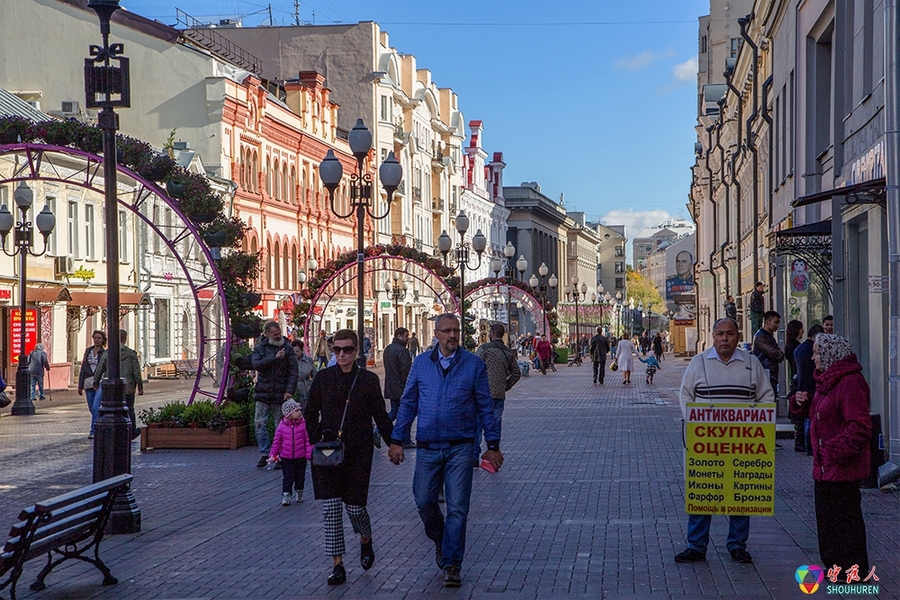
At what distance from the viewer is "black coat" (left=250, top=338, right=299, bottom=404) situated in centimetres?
1555

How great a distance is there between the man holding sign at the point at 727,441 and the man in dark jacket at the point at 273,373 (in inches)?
282

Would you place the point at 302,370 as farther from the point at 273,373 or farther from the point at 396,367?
the point at 396,367

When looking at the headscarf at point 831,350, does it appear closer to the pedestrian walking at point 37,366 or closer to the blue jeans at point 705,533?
the blue jeans at point 705,533

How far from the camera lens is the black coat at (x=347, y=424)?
352 inches

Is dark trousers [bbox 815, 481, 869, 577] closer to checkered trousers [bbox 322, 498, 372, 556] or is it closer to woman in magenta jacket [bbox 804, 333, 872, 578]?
woman in magenta jacket [bbox 804, 333, 872, 578]

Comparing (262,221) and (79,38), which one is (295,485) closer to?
(79,38)

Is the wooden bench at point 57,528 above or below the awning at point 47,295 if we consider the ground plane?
below

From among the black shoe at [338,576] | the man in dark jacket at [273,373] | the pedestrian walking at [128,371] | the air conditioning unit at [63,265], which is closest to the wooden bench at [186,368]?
the air conditioning unit at [63,265]

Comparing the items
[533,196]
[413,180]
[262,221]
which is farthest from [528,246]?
[262,221]

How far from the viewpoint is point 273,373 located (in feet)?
51.6

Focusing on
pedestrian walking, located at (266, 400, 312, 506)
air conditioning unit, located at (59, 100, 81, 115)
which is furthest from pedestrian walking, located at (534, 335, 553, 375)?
pedestrian walking, located at (266, 400, 312, 506)

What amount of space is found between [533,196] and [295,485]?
10962cm

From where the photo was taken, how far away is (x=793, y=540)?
9.90 metres

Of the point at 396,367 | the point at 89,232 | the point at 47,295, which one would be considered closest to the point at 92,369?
the point at 396,367
